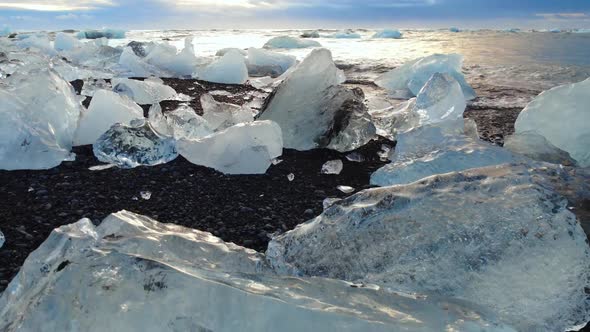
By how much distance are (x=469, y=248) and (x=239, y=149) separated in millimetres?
1513

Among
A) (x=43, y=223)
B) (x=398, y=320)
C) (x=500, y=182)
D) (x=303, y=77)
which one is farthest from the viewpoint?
(x=303, y=77)

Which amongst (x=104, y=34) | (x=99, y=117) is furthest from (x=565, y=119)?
(x=104, y=34)

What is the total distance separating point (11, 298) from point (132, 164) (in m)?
1.53

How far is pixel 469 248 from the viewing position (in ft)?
4.31

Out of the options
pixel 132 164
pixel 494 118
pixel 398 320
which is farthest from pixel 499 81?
pixel 398 320

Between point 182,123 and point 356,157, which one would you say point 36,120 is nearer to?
point 182,123

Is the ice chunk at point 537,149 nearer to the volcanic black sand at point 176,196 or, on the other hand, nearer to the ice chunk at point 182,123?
the volcanic black sand at point 176,196

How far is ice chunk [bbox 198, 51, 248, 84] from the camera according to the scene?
636 centimetres

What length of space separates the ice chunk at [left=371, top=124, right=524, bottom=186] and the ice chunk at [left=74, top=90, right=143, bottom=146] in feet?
5.81

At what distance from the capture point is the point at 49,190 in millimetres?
2219

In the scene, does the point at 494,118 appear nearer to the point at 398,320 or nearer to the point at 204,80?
the point at 398,320

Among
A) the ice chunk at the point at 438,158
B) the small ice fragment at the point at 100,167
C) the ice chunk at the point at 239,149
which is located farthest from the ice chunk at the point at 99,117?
the ice chunk at the point at 438,158

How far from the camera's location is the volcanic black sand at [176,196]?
6.14 feet

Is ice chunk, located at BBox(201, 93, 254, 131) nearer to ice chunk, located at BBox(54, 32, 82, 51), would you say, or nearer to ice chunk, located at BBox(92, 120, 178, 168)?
ice chunk, located at BBox(92, 120, 178, 168)
